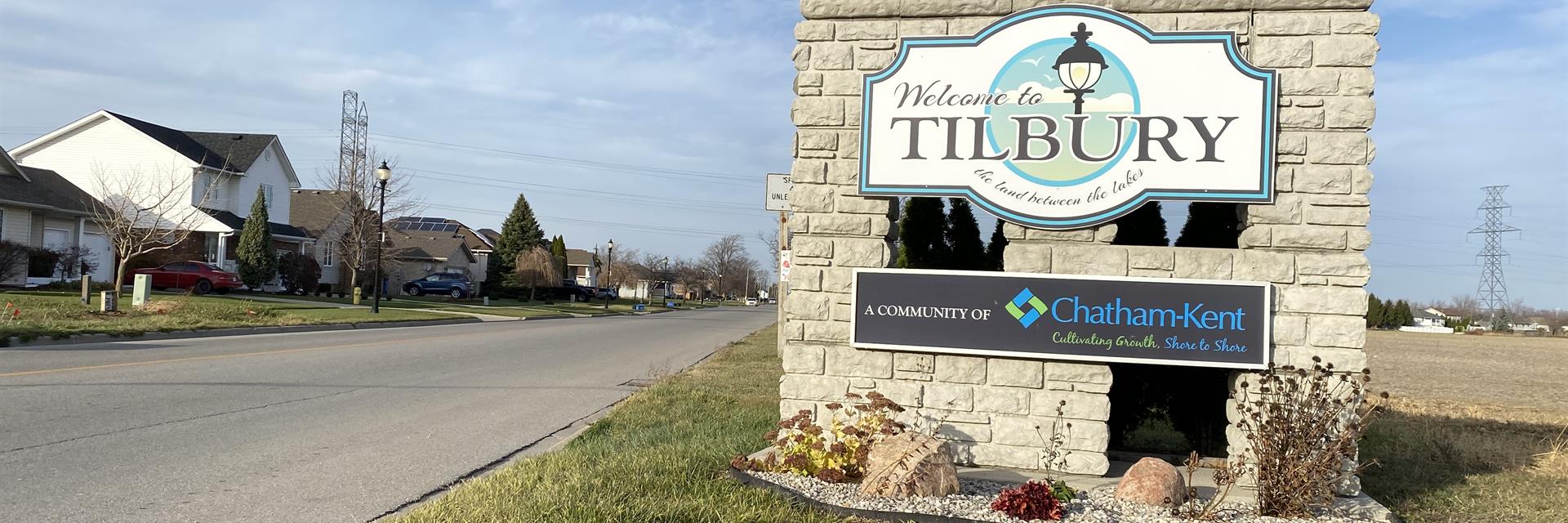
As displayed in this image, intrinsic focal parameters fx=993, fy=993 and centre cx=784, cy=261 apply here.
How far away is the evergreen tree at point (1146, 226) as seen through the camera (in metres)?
8.24

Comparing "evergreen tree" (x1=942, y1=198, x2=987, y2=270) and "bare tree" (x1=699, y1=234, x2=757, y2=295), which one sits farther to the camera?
"bare tree" (x1=699, y1=234, x2=757, y2=295)

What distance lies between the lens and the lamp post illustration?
694cm

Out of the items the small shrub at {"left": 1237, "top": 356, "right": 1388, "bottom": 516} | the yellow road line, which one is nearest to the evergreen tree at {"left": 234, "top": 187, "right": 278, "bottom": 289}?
the yellow road line

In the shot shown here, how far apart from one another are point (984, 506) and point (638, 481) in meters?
2.03

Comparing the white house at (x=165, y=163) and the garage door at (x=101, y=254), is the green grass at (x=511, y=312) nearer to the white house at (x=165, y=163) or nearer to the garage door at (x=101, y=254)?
the white house at (x=165, y=163)

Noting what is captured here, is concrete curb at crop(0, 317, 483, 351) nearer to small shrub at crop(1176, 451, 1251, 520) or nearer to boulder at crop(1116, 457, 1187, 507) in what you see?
boulder at crop(1116, 457, 1187, 507)

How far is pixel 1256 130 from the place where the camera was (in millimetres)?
6715

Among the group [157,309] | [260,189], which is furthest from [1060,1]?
[260,189]

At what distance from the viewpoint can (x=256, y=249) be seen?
3931 cm

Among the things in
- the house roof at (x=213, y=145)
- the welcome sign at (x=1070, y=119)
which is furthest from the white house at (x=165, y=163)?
the welcome sign at (x=1070, y=119)

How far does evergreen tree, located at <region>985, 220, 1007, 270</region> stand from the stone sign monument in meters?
1.81

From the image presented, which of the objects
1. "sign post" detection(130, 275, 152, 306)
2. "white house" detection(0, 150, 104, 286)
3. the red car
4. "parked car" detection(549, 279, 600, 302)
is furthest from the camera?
"parked car" detection(549, 279, 600, 302)

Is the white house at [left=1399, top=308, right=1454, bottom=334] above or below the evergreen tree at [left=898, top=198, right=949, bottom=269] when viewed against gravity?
below

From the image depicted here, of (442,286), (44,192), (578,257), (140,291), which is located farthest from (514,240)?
(578,257)
